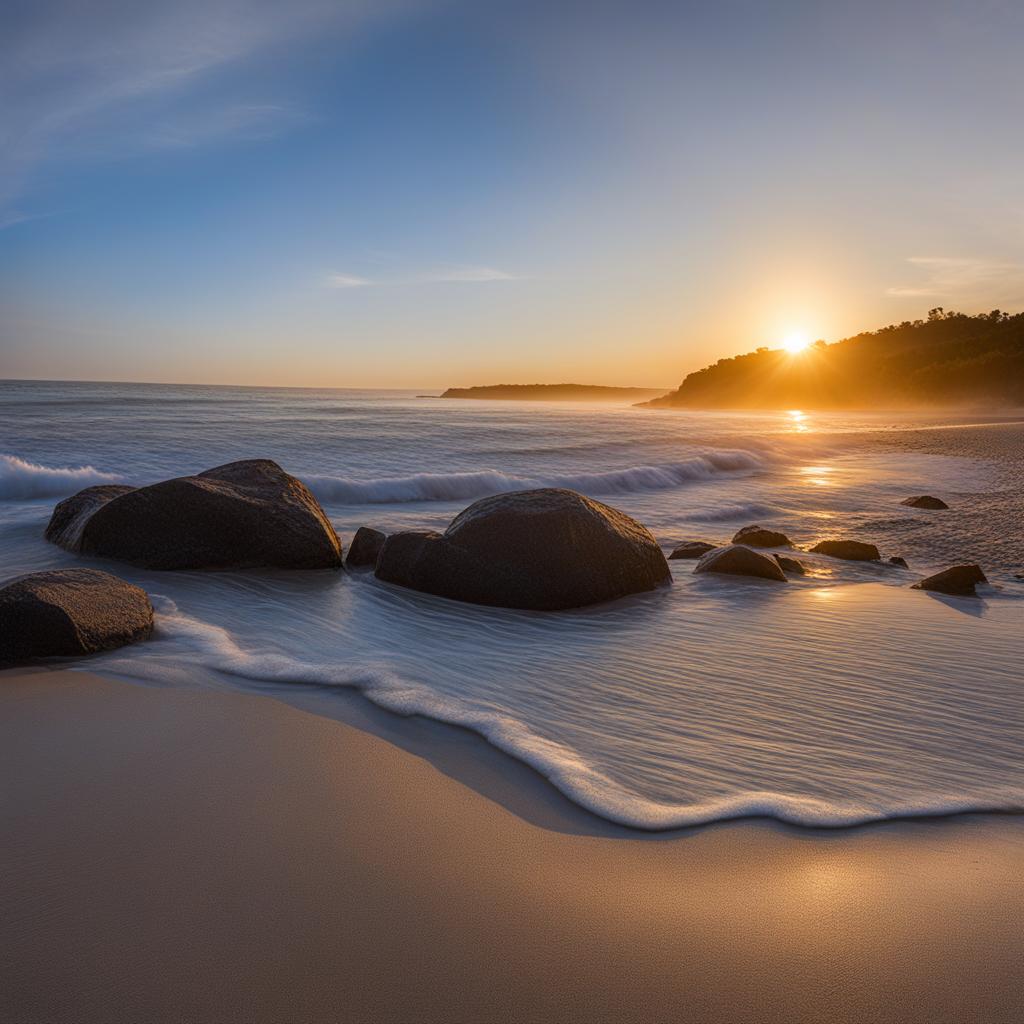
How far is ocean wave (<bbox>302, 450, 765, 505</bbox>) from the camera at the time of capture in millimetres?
11328

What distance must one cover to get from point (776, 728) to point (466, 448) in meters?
16.0

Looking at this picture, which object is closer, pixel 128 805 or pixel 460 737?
pixel 128 805

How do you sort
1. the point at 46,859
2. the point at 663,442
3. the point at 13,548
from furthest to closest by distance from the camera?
the point at 663,442 → the point at 13,548 → the point at 46,859

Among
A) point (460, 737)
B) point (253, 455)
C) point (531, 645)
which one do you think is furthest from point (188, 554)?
point (253, 455)

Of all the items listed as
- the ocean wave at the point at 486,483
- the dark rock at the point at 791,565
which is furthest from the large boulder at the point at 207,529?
the ocean wave at the point at 486,483

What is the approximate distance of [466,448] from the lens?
18.4 meters

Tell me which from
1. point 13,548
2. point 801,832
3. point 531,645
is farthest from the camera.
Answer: point 13,548

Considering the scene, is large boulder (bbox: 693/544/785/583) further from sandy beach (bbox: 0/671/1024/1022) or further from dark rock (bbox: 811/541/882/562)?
sandy beach (bbox: 0/671/1024/1022)

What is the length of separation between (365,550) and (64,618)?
271 centimetres

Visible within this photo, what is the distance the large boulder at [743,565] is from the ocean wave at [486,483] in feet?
18.1

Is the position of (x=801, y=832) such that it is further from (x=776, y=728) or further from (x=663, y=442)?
(x=663, y=442)

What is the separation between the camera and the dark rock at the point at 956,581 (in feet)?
16.5

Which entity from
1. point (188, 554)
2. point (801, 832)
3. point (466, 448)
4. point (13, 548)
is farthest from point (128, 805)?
point (466, 448)

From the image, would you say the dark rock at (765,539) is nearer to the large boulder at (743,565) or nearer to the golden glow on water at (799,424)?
the large boulder at (743,565)
